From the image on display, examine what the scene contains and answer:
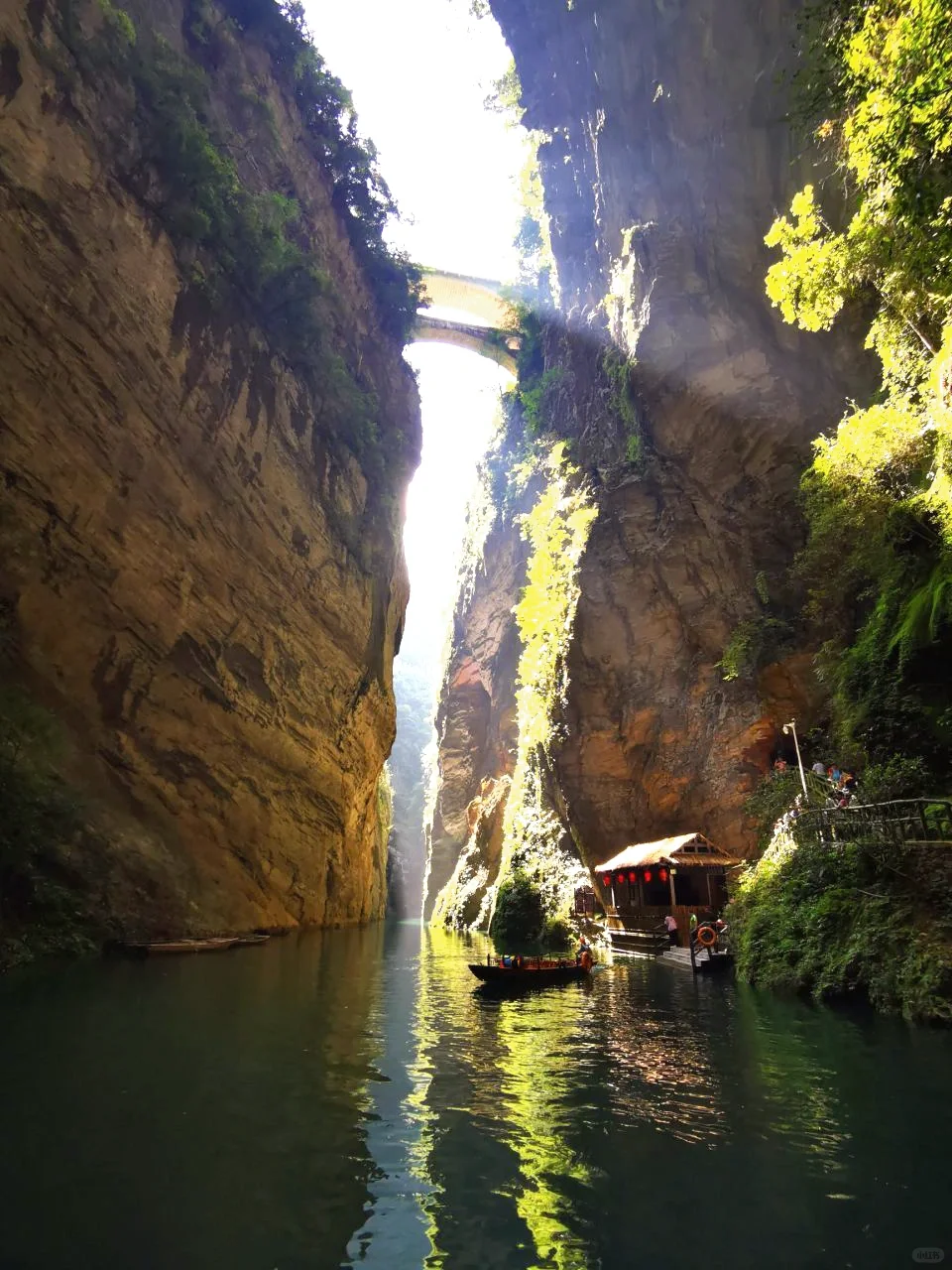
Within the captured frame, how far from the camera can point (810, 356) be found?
78.7 feet

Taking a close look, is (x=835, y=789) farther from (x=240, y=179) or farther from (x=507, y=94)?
(x=507, y=94)

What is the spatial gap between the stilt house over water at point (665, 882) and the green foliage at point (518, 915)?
5.00m

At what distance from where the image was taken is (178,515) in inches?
895

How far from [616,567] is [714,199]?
44.5ft

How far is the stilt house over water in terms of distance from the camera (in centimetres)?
2116

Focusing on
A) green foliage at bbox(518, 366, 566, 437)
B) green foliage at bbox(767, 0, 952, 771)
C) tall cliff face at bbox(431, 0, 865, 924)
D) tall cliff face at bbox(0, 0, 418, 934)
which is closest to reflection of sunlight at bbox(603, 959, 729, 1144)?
green foliage at bbox(767, 0, 952, 771)

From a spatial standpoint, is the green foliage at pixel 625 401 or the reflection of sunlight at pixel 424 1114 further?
the green foliage at pixel 625 401

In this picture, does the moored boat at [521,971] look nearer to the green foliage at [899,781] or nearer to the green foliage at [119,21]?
the green foliage at [899,781]

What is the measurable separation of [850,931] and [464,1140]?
29.0 ft

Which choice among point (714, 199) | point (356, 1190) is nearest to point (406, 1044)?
point (356, 1190)

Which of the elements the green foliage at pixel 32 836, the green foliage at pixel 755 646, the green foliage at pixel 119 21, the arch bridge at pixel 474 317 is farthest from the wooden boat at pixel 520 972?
the arch bridge at pixel 474 317

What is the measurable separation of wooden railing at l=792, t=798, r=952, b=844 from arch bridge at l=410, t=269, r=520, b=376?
3674 centimetres

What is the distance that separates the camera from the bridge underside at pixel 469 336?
4525 centimetres

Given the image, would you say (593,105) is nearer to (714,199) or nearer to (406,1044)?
(714,199)
